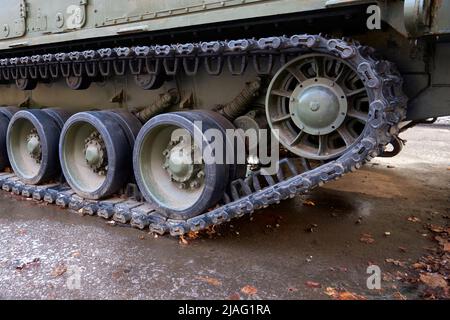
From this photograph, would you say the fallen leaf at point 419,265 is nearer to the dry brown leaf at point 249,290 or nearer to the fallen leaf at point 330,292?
the fallen leaf at point 330,292

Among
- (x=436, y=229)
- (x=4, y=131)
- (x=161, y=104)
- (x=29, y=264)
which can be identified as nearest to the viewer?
(x=29, y=264)

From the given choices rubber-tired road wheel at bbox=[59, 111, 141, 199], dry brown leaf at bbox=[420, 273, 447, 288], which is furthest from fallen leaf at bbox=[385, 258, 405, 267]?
rubber-tired road wheel at bbox=[59, 111, 141, 199]

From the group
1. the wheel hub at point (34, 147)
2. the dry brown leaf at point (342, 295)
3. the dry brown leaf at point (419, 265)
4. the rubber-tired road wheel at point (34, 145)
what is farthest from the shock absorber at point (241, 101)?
the wheel hub at point (34, 147)

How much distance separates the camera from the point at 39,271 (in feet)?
10.7

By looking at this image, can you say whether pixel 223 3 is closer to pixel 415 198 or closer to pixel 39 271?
pixel 39 271

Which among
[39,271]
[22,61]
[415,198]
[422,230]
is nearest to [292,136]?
[422,230]

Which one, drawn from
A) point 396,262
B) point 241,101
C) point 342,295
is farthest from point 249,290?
point 241,101

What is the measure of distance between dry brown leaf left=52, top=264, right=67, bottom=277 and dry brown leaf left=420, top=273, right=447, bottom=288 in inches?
107

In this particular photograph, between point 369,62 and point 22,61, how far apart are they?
4.08 metres

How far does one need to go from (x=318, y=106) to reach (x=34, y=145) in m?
3.71

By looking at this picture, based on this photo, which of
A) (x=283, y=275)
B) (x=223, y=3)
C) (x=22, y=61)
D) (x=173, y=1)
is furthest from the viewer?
(x=22, y=61)

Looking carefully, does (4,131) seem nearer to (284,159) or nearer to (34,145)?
(34,145)

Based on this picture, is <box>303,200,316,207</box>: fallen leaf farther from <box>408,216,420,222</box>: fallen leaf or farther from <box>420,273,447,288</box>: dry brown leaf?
<box>420,273,447,288</box>: dry brown leaf

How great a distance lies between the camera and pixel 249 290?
3020 mm
